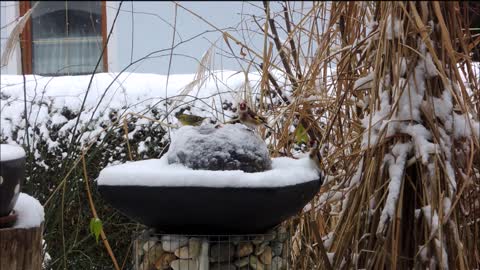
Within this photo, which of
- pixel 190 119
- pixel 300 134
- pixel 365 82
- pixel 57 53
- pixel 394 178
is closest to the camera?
pixel 394 178

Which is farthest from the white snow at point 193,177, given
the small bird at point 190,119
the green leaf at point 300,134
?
the green leaf at point 300,134

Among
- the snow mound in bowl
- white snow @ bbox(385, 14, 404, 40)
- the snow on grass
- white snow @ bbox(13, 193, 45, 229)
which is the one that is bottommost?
white snow @ bbox(13, 193, 45, 229)

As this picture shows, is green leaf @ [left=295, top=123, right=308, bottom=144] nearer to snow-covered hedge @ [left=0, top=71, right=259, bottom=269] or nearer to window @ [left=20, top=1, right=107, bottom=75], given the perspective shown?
snow-covered hedge @ [left=0, top=71, right=259, bottom=269]

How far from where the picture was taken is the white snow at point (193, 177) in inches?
67.4

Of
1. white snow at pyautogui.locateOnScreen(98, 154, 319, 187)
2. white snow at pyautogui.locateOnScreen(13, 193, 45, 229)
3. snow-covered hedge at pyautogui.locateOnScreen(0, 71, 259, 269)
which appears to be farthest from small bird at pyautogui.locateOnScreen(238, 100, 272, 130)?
snow-covered hedge at pyautogui.locateOnScreen(0, 71, 259, 269)

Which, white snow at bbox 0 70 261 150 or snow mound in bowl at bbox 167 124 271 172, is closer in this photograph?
snow mound in bowl at bbox 167 124 271 172

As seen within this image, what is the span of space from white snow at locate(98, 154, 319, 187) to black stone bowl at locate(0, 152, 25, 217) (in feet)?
0.67

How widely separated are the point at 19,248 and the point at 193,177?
446 mm

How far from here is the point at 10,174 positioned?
1634 millimetres

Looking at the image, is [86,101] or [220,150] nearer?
[220,150]

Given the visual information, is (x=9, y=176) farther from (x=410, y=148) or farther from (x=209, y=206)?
(x=410, y=148)

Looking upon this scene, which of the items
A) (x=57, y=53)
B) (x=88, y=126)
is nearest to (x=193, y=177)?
(x=88, y=126)

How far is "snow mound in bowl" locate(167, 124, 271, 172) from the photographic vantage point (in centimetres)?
182

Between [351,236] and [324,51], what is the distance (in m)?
0.58
